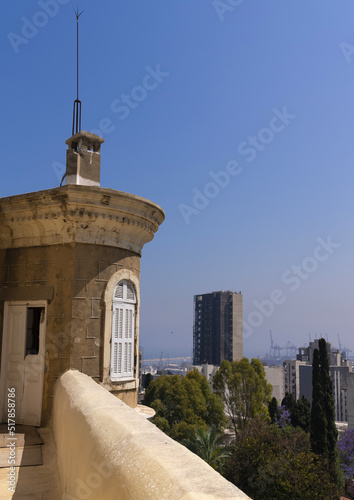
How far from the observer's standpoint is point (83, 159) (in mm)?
7340

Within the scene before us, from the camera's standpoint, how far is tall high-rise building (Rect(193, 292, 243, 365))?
11625 cm

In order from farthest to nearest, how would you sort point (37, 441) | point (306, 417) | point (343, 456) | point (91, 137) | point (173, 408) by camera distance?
point (306, 417)
point (173, 408)
point (343, 456)
point (91, 137)
point (37, 441)

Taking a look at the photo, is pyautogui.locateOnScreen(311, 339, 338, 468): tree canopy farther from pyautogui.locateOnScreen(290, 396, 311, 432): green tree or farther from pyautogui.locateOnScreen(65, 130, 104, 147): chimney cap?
pyautogui.locateOnScreen(65, 130, 104, 147): chimney cap

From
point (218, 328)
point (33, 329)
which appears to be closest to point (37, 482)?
point (33, 329)

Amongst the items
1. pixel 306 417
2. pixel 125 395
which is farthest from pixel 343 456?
pixel 125 395

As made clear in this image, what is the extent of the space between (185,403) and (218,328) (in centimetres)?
7427

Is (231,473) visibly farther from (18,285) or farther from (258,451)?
(18,285)

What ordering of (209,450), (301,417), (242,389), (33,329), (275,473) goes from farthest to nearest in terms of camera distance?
(301,417)
(242,389)
(209,450)
(275,473)
(33,329)

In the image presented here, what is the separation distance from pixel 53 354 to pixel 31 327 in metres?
0.96

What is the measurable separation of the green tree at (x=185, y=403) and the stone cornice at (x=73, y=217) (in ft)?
132

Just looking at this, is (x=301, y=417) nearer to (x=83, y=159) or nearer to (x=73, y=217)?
(x=83, y=159)

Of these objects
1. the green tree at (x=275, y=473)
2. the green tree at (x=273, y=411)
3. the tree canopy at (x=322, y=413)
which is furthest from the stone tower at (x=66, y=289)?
the green tree at (x=273, y=411)

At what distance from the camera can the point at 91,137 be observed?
24.7ft

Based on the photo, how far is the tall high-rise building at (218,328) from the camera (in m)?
116
